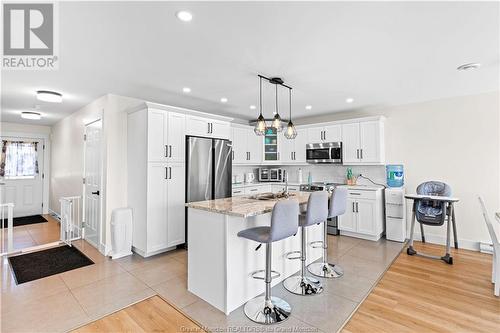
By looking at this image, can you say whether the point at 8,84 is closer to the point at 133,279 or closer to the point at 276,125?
the point at 133,279

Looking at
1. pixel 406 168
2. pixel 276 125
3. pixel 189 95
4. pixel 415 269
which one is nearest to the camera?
pixel 276 125

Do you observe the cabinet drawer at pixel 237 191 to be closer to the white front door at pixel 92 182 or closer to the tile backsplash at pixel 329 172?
the tile backsplash at pixel 329 172

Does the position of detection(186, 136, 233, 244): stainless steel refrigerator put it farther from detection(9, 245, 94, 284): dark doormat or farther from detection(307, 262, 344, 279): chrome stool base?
detection(307, 262, 344, 279): chrome stool base

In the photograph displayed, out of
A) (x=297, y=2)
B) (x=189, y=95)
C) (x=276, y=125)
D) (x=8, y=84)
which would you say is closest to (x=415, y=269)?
(x=276, y=125)

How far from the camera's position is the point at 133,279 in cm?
298

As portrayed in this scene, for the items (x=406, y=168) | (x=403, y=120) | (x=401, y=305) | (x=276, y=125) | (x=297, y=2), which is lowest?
(x=401, y=305)

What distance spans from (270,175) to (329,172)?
4.75 feet

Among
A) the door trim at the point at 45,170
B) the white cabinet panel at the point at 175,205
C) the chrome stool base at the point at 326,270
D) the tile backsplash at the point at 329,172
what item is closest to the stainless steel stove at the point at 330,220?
the tile backsplash at the point at 329,172

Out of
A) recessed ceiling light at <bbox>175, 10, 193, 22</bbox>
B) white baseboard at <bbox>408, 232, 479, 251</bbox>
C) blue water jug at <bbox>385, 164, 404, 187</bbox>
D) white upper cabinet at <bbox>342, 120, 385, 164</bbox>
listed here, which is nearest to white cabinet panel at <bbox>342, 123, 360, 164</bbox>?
white upper cabinet at <bbox>342, 120, 385, 164</bbox>

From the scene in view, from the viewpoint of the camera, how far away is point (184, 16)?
6.24 ft

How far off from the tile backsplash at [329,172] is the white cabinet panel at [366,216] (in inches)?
28.5

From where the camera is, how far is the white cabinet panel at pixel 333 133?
5.08 metres

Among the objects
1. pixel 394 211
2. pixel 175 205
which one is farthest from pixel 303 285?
pixel 394 211

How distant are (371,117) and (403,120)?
1.99 ft
